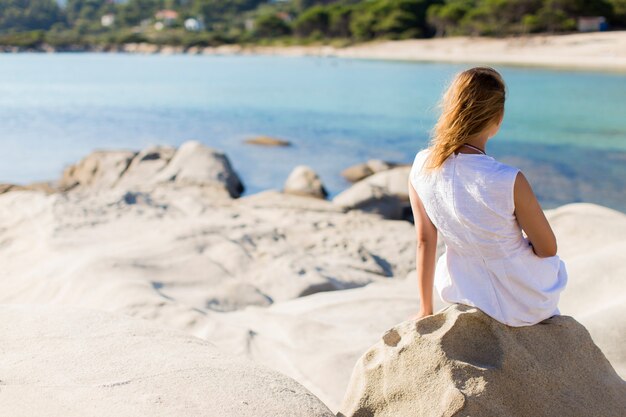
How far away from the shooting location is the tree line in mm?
56719

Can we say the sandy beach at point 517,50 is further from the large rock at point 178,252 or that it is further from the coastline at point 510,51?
the large rock at point 178,252

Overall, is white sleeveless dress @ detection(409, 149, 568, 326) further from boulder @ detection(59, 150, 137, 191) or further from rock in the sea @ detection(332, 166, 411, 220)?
boulder @ detection(59, 150, 137, 191)

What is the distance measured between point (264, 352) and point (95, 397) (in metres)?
1.81

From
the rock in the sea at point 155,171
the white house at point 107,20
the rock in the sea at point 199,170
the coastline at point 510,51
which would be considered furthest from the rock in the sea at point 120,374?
the white house at point 107,20

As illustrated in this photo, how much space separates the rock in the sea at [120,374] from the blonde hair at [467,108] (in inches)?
42.2

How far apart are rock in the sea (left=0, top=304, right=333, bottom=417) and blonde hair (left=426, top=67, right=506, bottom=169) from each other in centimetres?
107

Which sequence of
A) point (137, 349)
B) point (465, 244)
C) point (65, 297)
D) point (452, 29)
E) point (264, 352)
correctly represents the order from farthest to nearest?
point (452, 29), point (65, 297), point (264, 352), point (137, 349), point (465, 244)

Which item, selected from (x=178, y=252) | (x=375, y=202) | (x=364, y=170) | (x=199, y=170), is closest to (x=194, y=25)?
(x=364, y=170)

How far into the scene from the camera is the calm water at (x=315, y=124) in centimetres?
1404

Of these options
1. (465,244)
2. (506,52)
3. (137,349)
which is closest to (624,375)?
(465,244)

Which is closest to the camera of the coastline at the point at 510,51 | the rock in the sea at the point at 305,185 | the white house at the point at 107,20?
the rock in the sea at the point at 305,185

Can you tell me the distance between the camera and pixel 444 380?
2502 mm

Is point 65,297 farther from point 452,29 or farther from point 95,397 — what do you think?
point 452,29

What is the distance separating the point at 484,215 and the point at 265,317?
99.5 inches
